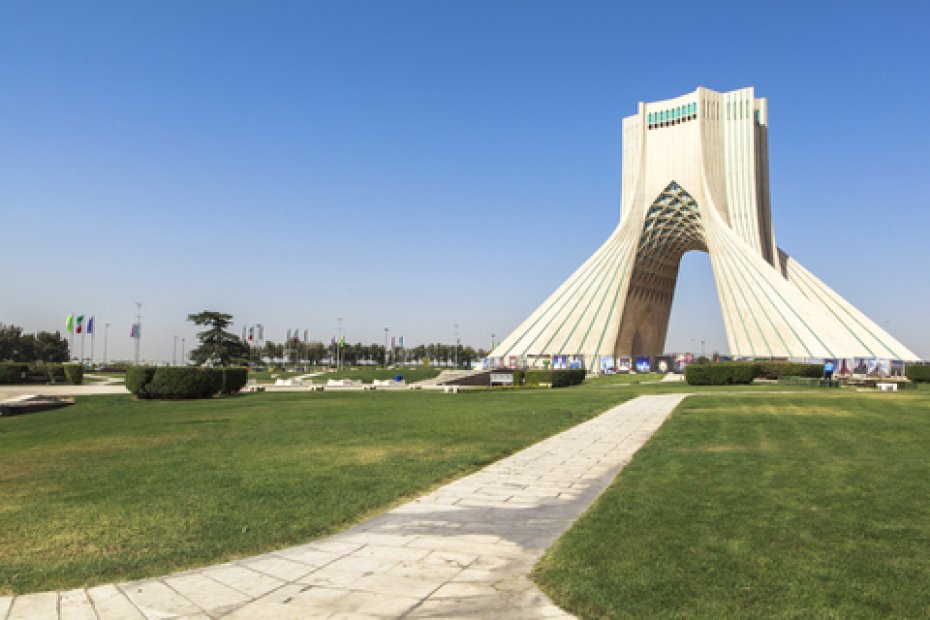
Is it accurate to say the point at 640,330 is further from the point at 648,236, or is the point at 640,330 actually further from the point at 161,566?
the point at 161,566

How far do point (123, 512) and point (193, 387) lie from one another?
17.9 meters

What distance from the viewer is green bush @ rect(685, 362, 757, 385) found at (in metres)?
27.1

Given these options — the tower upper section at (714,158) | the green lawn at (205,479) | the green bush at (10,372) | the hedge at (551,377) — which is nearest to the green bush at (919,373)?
the hedge at (551,377)

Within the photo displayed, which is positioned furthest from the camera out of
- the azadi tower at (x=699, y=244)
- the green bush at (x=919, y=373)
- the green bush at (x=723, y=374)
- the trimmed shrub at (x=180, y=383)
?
the azadi tower at (x=699, y=244)

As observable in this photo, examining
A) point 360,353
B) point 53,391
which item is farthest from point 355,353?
point 53,391

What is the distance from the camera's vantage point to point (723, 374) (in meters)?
27.3

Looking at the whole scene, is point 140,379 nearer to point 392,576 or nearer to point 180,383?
point 180,383

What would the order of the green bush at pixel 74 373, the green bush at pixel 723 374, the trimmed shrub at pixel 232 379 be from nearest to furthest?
the trimmed shrub at pixel 232 379 < the green bush at pixel 723 374 < the green bush at pixel 74 373

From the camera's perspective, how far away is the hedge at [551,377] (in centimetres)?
3016

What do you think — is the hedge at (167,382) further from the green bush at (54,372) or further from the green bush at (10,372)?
the green bush at (54,372)

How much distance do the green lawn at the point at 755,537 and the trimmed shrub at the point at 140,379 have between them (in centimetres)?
1928

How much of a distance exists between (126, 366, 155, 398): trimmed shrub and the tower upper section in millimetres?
45491

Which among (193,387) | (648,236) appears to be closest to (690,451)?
(193,387)

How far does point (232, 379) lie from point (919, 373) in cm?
3328
